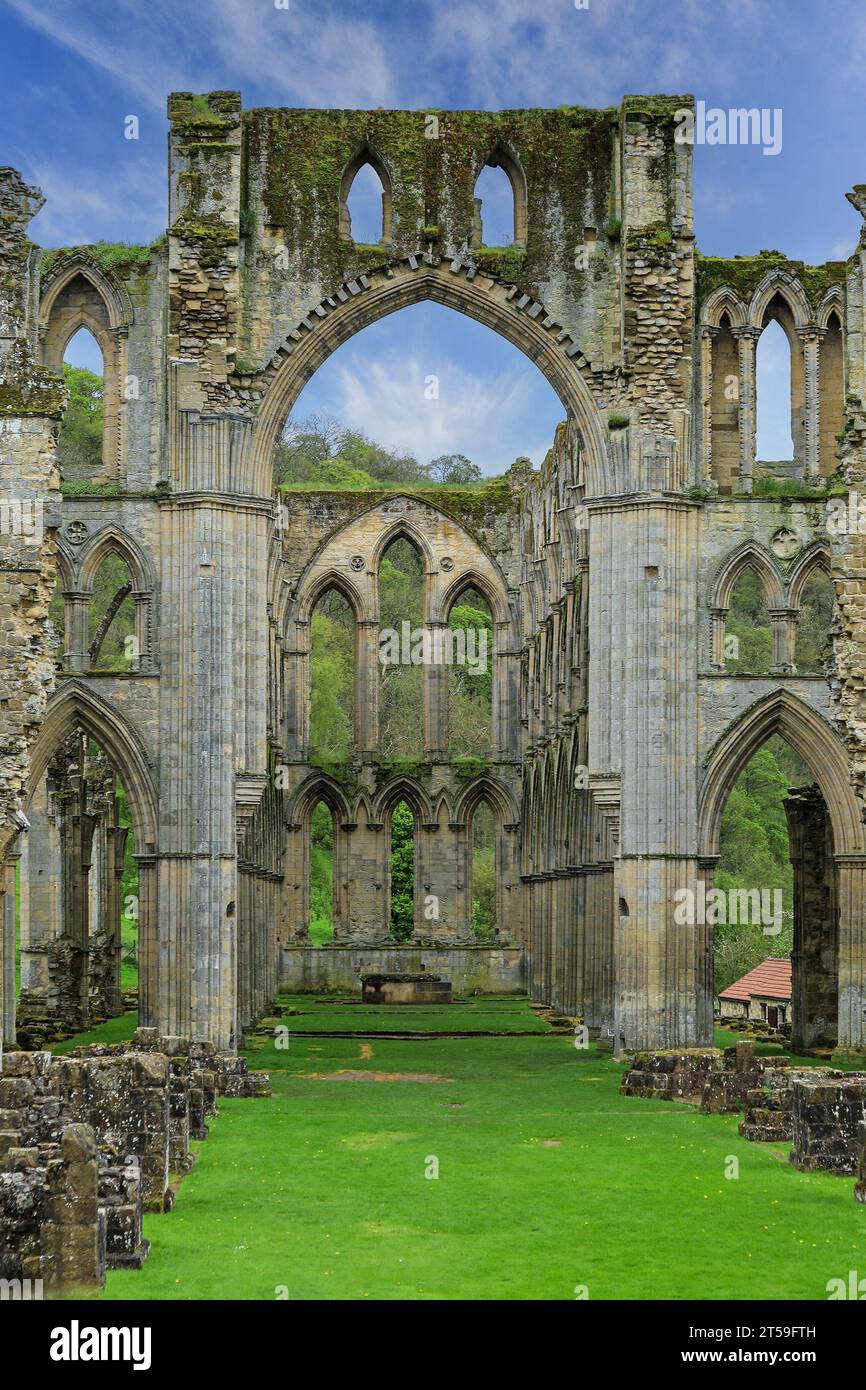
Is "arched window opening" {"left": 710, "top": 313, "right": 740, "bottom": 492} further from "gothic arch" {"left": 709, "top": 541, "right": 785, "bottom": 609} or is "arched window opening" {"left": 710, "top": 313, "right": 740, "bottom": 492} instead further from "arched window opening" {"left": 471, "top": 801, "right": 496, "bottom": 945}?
"arched window opening" {"left": 471, "top": 801, "right": 496, "bottom": 945}

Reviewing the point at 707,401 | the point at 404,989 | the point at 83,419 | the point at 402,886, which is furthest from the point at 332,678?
the point at 707,401

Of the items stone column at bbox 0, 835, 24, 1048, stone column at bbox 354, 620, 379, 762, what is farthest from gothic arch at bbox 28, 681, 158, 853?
stone column at bbox 354, 620, 379, 762

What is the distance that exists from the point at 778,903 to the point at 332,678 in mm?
18335

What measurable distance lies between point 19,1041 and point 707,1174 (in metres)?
15.6

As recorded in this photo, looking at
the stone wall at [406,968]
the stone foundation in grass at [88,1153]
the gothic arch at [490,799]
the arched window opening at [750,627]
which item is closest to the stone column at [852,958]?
the stone foundation in grass at [88,1153]

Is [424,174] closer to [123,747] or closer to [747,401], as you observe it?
[747,401]

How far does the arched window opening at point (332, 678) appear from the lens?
66000mm

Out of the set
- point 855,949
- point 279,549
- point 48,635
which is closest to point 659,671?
point 855,949

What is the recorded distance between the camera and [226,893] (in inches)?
1133

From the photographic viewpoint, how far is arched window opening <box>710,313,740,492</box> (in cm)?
3039

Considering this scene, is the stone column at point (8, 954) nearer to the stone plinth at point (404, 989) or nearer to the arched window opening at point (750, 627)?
the stone plinth at point (404, 989)

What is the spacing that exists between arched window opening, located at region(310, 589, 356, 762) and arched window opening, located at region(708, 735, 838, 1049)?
12.7 meters

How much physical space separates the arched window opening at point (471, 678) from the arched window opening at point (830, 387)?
30926 millimetres

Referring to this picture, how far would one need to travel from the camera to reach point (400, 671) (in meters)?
69.2
